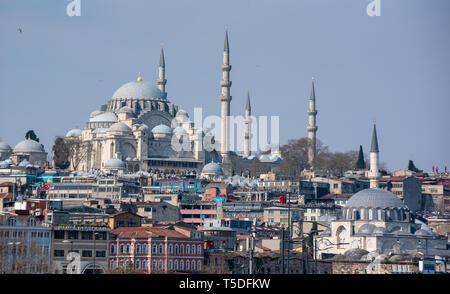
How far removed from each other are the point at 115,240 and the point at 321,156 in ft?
162

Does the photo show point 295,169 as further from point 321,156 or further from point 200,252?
point 200,252

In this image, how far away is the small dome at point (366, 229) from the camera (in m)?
48.2

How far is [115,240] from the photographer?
105ft

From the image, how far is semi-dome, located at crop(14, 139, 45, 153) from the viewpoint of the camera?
74750mm

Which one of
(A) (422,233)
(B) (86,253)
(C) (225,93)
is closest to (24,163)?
(C) (225,93)

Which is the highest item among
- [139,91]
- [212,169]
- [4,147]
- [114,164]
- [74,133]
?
[139,91]

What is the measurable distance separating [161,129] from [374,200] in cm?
2707

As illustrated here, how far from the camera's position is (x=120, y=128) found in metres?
72.0

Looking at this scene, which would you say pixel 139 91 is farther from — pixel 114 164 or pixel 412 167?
pixel 412 167

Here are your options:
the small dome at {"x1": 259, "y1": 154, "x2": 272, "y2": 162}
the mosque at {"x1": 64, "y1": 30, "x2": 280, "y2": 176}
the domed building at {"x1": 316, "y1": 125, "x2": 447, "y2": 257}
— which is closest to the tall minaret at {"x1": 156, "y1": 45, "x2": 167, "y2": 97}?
the mosque at {"x1": 64, "y1": 30, "x2": 280, "y2": 176}

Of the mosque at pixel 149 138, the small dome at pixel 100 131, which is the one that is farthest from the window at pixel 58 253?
the small dome at pixel 100 131
